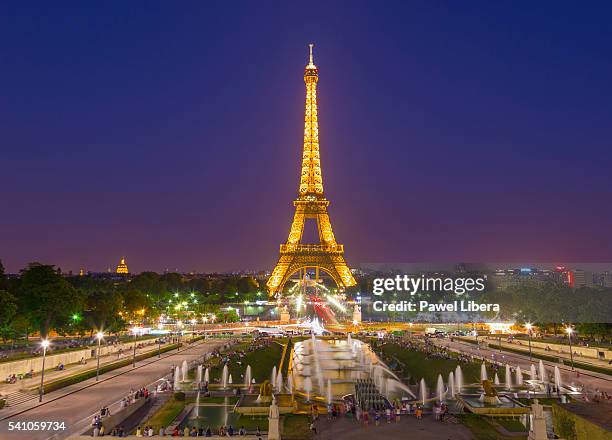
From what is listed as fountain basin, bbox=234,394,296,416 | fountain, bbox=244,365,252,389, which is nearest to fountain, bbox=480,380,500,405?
fountain basin, bbox=234,394,296,416

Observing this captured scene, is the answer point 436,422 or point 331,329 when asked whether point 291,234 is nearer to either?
point 331,329

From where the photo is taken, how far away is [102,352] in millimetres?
50531

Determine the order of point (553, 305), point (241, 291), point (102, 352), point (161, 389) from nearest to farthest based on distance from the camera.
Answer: point (161, 389), point (102, 352), point (553, 305), point (241, 291)

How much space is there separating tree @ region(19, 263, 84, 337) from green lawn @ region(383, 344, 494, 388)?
95.1 feet

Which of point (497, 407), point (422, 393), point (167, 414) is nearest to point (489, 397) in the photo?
point (497, 407)

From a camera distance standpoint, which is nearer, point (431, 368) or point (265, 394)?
point (265, 394)

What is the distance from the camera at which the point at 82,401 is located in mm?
28766

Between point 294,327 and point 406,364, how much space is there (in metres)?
39.1

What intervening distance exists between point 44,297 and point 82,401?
20654 millimetres

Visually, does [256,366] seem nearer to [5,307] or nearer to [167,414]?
[167,414]

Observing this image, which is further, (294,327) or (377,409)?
(294,327)

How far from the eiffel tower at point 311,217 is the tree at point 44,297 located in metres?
55.8

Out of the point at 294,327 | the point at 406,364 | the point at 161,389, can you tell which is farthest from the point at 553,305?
the point at 161,389

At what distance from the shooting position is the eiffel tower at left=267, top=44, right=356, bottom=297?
103438 millimetres
